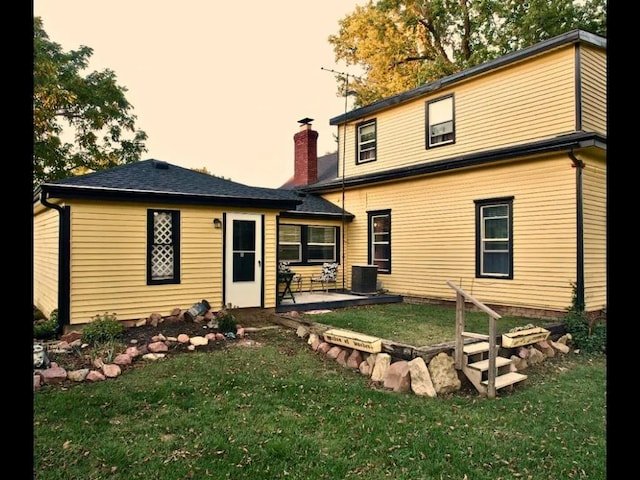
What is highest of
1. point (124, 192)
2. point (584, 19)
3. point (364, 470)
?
point (584, 19)

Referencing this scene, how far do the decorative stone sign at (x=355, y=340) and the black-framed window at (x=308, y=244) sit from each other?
5.86m

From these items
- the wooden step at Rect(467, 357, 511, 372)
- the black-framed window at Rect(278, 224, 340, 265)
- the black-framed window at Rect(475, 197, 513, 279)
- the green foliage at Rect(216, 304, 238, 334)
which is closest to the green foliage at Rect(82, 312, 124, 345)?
the green foliage at Rect(216, 304, 238, 334)

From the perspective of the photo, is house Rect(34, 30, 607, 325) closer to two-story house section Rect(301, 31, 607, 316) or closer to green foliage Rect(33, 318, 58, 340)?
two-story house section Rect(301, 31, 607, 316)

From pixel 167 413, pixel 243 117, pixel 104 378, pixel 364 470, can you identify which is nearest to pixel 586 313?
pixel 364 470

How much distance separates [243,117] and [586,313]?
1546 cm

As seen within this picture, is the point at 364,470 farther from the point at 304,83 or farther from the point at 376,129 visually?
the point at 304,83

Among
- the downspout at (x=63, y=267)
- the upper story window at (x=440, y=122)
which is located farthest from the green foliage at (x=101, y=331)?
the upper story window at (x=440, y=122)

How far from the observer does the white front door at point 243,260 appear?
9.59 m

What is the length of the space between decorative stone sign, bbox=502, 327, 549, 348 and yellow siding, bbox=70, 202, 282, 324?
19.6 feet

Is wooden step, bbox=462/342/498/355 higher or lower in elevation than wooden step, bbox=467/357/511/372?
higher

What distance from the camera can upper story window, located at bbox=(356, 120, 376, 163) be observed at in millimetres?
13859

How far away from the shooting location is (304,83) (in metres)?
18.2
